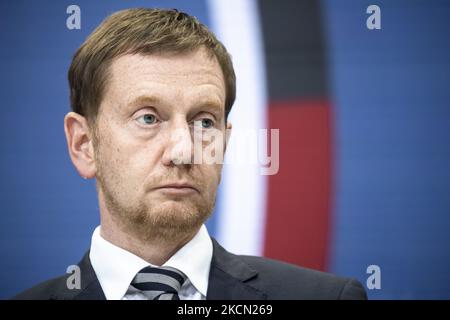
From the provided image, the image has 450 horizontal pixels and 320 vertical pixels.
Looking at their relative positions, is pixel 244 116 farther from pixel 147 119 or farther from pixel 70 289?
pixel 70 289

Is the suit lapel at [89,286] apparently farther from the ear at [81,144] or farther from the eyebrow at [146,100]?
the eyebrow at [146,100]

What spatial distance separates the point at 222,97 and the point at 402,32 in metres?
1.02

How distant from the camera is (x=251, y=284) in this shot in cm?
202

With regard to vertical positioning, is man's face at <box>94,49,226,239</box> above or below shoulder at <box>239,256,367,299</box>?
above

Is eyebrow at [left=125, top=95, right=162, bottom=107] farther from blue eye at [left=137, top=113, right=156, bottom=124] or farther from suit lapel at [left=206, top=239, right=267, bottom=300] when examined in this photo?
suit lapel at [left=206, top=239, right=267, bottom=300]

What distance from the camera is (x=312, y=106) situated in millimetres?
2576

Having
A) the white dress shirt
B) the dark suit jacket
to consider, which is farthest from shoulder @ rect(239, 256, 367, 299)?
the white dress shirt

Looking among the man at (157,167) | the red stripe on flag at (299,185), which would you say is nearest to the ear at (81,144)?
the man at (157,167)

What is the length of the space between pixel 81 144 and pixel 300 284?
0.94 m

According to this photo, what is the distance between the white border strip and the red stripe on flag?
54mm

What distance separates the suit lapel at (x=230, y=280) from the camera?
1.97 metres

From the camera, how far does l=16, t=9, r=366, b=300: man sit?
192cm

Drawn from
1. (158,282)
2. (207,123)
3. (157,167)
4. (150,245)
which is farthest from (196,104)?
(158,282)
